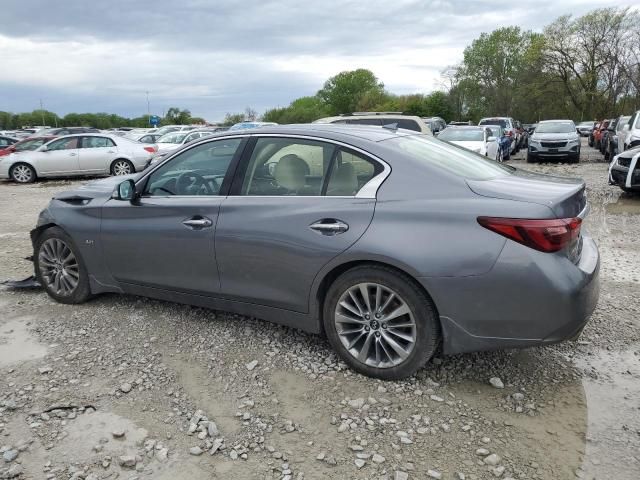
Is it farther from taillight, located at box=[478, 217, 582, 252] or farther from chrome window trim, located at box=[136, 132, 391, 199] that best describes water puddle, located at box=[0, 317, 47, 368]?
taillight, located at box=[478, 217, 582, 252]

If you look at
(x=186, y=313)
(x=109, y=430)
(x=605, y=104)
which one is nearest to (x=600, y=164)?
(x=186, y=313)

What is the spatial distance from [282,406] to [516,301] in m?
1.46

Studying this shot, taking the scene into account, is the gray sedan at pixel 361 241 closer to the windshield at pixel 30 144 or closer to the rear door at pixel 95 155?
the rear door at pixel 95 155

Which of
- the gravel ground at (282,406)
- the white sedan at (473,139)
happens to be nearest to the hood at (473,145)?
the white sedan at (473,139)

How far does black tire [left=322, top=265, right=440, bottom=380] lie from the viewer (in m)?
3.17

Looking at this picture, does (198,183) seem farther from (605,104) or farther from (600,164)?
(605,104)

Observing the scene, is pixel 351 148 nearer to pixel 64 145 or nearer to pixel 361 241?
pixel 361 241

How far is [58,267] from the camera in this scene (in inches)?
189

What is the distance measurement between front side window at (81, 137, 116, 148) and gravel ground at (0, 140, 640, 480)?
1362 cm

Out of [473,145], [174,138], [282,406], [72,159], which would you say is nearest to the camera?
→ [282,406]

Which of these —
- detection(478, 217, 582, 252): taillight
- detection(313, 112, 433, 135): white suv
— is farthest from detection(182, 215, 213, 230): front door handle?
detection(313, 112, 433, 135): white suv

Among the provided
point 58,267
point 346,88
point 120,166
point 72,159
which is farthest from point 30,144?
point 346,88

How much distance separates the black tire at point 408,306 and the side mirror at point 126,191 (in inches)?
74.0

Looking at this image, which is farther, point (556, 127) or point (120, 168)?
point (556, 127)
